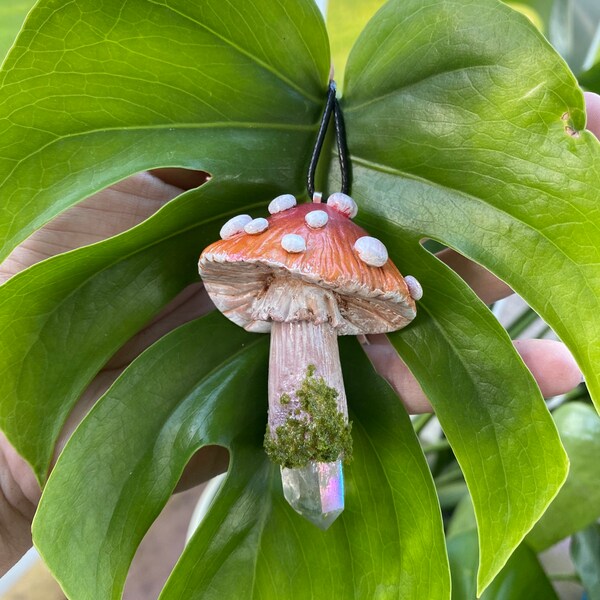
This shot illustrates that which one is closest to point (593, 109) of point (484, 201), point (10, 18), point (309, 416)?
point (484, 201)

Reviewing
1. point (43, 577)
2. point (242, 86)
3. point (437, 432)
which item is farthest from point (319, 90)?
point (43, 577)

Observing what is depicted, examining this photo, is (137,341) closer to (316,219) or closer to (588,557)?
(316,219)

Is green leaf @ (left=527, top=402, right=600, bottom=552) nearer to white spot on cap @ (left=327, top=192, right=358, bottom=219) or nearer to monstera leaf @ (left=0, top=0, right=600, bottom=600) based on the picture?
monstera leaf @ (left=0, top=0, right=600, bottom=600)

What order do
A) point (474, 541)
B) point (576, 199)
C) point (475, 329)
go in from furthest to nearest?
point (474, 541) → point (475, 329) → point (576, 199)

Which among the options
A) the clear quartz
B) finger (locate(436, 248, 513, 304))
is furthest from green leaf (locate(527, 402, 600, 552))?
the clear quartz

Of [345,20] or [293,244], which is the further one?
[345,20]

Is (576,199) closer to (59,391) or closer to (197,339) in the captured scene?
(197,339)

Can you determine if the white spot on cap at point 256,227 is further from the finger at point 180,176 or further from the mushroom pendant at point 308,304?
the finger at point 180,176
